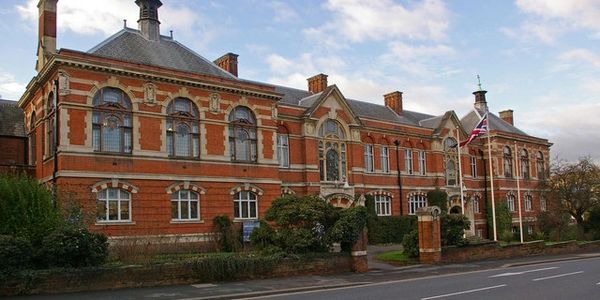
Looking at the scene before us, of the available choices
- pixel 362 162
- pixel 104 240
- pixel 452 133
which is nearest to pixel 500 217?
pixel 452 133

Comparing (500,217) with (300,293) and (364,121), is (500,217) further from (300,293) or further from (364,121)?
(300,293)

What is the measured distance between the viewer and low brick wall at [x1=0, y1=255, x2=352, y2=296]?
16234 millimetres

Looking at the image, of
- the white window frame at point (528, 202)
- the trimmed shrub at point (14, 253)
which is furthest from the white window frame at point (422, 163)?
the trimmed shrub at point (14, 253)

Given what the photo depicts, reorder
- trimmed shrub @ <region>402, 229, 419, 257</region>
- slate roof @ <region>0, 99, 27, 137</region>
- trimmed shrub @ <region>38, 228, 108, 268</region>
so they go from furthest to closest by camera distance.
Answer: slate roof @ <region>0, 99, 27, 137</region>
trimmed shrub @ <region>402, 229, 419, 257</region>
trimmed shrub @ <region>38, 228, 108, 268</region>

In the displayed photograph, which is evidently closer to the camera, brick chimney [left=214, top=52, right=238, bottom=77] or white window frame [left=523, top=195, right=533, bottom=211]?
brick chimney [left=214, top=52, right=238, bottom=77]

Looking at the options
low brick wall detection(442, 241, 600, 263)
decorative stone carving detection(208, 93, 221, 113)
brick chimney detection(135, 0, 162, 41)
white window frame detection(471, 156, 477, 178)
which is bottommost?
low brick wall detection(442, 241, 600, 263)

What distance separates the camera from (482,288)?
55.7 ft

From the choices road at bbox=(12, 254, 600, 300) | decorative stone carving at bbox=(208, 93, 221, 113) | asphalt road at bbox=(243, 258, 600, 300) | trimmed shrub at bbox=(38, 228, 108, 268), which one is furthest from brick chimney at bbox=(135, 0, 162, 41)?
asphalt road at bbox=(243, 258, 600, 300)

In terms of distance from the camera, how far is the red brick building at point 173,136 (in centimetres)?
2773

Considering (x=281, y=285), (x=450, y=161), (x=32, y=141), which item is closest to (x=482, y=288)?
(x=281, y=285)

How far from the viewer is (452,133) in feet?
168

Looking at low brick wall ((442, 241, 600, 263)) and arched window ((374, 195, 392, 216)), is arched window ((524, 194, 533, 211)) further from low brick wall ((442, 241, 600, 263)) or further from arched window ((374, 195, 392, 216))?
arched window ((374, 195, 392, 216))

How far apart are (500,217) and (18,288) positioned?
45.9m

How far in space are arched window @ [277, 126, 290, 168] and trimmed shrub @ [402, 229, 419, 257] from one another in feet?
37.6
